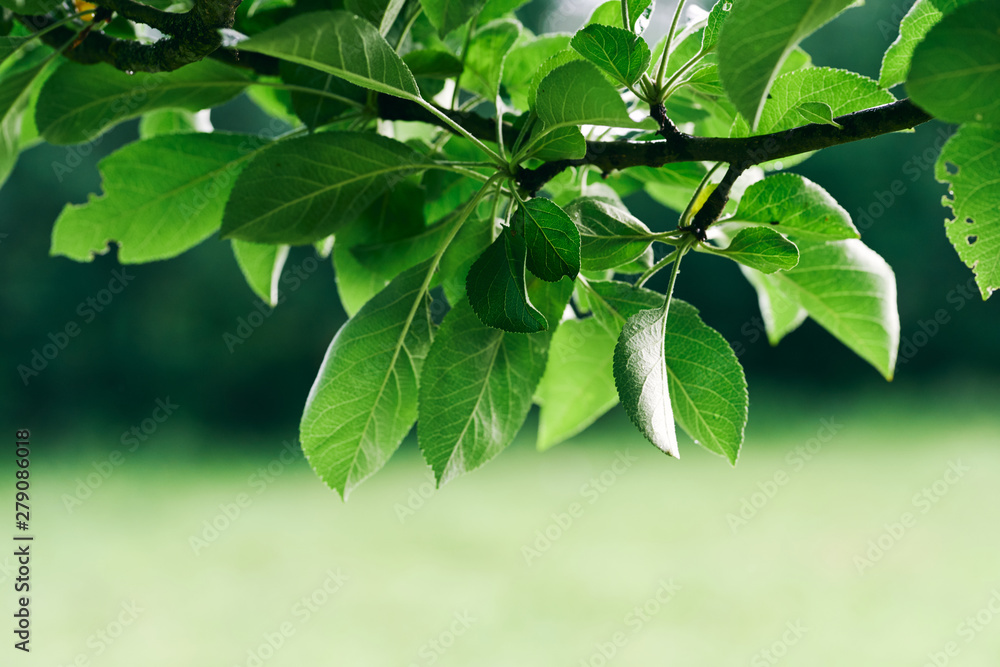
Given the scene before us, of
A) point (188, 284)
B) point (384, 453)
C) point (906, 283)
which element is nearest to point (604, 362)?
point (384, 453)

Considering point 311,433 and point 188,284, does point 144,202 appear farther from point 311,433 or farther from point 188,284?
point 188,284

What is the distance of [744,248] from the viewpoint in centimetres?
24

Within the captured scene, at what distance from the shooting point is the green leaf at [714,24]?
23 centimetres

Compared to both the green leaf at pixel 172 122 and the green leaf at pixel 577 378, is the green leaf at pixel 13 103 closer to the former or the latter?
the green leaf at pixel 172 122

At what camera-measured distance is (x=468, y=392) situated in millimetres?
269

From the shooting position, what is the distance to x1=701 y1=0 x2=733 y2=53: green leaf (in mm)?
229

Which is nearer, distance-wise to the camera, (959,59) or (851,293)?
(959,59)
